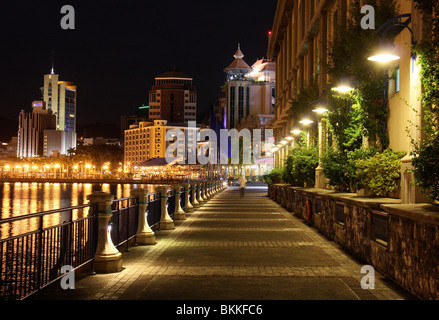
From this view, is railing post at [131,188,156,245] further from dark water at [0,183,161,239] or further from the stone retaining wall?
the stone retaining wall

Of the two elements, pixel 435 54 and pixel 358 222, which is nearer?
pixel 435 54

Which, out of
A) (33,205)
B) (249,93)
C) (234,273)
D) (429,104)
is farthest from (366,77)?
(249,93)

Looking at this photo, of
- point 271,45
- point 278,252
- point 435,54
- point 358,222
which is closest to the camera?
point 435,54

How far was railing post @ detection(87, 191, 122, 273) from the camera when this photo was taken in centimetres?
944

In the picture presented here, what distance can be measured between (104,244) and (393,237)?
15.9 ft

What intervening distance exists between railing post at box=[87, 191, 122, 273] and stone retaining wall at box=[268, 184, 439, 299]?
4.57 meters

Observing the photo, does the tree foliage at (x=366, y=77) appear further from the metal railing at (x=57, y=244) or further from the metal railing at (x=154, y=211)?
the metal railing at (x=57, y=244)

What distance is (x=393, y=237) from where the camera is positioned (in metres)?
8.38

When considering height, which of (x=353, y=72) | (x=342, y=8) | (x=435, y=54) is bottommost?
(x=435, y=54)
